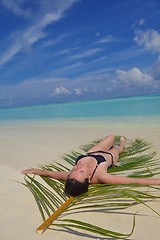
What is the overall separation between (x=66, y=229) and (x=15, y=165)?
105 inches

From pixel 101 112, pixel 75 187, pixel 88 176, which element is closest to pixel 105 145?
pixel 88 176

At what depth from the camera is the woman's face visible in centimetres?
282

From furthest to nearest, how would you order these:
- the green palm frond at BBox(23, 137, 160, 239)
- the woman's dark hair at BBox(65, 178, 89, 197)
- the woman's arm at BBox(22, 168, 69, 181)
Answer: the woman's arm at BBox(22, 168, 69, 181) → the woman's dark hair at BBox(65, 178, 89, 197) → the green palm frond at BBox(23, 137, 160, 239)

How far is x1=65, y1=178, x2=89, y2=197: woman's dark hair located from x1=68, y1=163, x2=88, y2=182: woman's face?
49mm

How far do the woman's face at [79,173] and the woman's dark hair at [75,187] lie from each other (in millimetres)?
49

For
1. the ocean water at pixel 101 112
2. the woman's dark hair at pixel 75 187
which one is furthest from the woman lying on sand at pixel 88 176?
the ocean water at pixel 101 112

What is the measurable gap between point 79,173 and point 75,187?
0.73 ft

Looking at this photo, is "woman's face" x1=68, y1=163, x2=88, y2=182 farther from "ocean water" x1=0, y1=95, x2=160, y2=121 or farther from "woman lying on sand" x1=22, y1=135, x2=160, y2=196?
"ocean water" x1=0, y1=95, x2=160, y2=121

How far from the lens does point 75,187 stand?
2.70 m

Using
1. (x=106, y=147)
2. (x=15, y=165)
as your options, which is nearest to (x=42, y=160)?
(x=15, y=165)

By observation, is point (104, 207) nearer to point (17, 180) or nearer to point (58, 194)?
point (58, 194)

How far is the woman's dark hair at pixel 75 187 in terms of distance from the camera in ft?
8.81

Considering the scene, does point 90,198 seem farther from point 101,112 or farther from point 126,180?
point 101,112

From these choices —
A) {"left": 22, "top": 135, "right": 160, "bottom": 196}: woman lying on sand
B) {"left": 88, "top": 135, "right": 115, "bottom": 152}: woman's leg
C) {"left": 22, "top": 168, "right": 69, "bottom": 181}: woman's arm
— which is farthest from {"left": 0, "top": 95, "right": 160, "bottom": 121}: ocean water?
{"left": 22, "top": 168, "right": 69, "bottom": 181}: woman's arm
